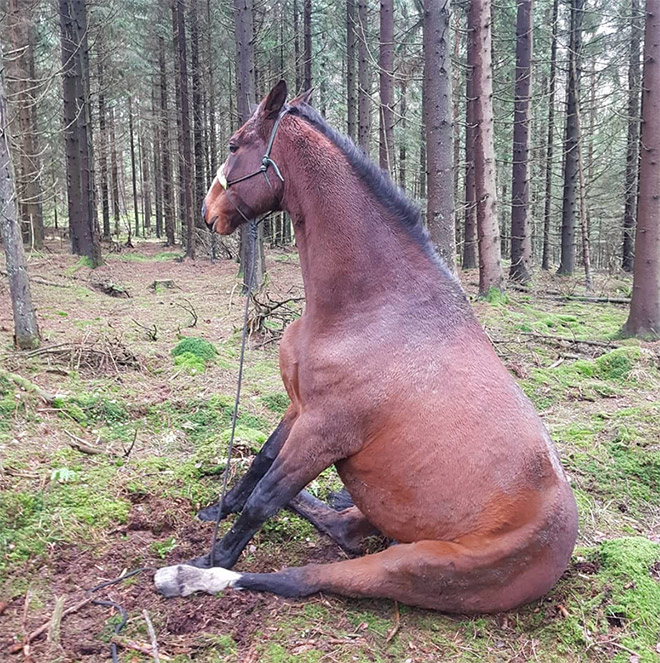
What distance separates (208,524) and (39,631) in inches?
46.7

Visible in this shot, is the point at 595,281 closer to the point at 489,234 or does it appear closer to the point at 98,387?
the point at 489,234

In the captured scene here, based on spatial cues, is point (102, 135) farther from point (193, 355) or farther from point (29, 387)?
point (29, 387)

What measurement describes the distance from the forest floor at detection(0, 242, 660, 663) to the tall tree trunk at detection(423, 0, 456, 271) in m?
1.92

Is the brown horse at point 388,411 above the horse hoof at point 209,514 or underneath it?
above

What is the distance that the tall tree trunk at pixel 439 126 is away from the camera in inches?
313

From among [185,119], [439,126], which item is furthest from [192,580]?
[185,119]

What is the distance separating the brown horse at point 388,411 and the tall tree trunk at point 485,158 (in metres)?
10.3

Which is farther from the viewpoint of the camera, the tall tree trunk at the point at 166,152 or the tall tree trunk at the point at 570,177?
the tall tree trunk at the point at 166,152

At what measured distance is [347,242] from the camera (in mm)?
2902

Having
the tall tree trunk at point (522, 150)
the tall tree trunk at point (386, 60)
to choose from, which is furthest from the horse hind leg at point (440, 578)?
the tall tree trunk at point (522, 150)

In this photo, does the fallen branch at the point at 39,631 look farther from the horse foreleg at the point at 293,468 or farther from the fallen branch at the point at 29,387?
the fallen branch at the point at 29,387

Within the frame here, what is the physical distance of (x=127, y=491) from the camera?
3754 mm

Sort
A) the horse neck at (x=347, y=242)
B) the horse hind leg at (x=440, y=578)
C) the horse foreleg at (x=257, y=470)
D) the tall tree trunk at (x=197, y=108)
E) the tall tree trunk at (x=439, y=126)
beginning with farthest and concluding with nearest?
the tall tree trunk at (x=197, y=108)
the tall tree trunk at (x=439, y=126)
the horse foreleg at (x=257, y=470)
the horse neck at (x=347, y=242)
the horse hind leg at (x=440, y=578)

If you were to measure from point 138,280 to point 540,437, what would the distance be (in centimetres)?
1500
